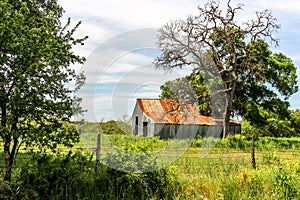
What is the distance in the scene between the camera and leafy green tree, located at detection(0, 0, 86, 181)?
484 cm

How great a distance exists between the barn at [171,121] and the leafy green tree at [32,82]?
218 cm

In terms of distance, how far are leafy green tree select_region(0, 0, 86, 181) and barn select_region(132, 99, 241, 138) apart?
218cm

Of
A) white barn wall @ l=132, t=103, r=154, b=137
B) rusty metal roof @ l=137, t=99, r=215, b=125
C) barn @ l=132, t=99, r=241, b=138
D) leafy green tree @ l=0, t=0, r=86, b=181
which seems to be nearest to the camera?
leafy green tree @ l=0, t=0, r=86, b=181

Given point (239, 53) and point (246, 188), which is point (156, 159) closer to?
point (246, 188)

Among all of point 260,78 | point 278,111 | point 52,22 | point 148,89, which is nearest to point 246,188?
point 148,89

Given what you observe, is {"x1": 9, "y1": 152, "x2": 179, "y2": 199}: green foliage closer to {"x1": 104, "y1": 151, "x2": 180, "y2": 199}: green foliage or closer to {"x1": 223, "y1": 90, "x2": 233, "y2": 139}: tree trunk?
{"x1": 104, "y1": 151, "x2": 180, "y2": 199}: green foliage

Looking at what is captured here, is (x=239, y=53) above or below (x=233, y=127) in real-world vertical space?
above

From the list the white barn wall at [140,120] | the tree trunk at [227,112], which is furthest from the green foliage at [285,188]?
the tree trunk at [227,112]

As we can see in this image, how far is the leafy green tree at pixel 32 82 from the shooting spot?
15.9ft

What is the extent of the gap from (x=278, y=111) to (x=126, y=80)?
23748mm

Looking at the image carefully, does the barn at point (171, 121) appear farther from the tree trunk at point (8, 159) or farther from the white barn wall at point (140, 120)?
the tree trunk at point (8, 159)

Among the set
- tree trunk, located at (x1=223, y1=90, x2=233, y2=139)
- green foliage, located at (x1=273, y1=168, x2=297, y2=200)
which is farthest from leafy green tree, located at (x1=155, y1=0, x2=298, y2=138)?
green foliage, located at (x1=273, y1=168, x2=297, y2=200)

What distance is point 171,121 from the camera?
55.6 ft

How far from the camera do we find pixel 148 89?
279 inches
